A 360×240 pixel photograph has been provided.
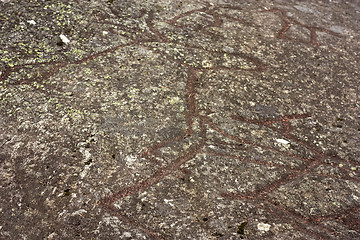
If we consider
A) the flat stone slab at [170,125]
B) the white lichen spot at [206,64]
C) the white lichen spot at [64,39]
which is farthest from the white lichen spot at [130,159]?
the white lichen spot at [64,39]

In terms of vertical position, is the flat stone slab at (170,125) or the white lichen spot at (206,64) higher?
the white lichen spot at (206,64)

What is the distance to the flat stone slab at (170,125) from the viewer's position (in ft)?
8.32

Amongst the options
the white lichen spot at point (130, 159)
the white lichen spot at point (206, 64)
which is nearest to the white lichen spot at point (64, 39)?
the white lichen spot at point (206, 64)

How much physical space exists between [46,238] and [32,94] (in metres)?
1.62

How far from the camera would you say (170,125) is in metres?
3.27

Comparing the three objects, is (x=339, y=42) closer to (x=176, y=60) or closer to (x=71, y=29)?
(x=176, y=60)

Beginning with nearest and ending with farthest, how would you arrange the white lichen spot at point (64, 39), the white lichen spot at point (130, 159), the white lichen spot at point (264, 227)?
1. the white lichen spot at point (264, 227)
2. the white lichen spot at point (130, 159)
3. the white lichen spot at point (64, 39)

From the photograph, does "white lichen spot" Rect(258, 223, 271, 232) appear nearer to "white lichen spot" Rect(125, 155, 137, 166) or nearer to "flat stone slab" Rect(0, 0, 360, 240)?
"flat stone slab" Rect(0, 0, 360, 240)

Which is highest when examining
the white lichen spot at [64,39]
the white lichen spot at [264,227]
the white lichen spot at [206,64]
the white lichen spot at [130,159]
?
the white lichen spot at [206,64]

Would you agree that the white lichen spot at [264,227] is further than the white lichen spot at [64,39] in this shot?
No

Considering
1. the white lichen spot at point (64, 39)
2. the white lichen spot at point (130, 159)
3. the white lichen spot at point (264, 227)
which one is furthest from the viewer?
the white lichen spot at point (64, 39)

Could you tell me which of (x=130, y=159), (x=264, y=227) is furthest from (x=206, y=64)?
(x=264, y=227)

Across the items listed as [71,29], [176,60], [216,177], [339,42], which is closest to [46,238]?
[216,177]

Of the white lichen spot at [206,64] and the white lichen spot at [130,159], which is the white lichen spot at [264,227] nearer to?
the white lichen spot at [130,159]
